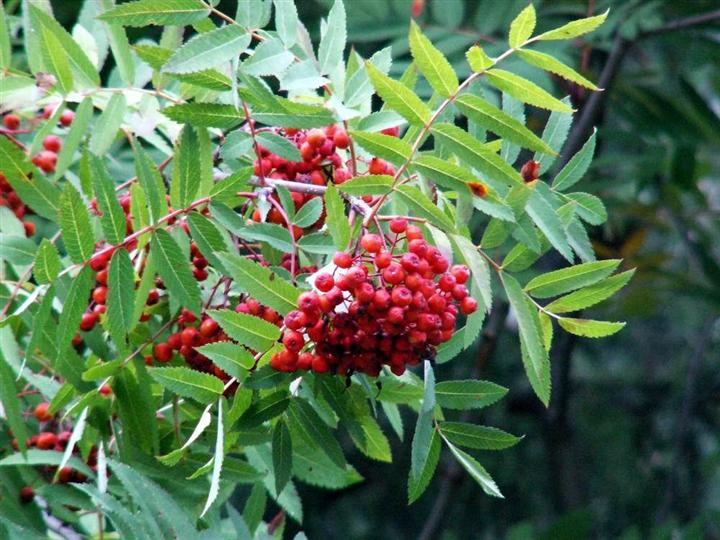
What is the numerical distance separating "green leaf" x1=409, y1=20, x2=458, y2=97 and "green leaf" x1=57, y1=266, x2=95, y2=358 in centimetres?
48

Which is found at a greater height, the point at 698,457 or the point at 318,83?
the point at 318,83

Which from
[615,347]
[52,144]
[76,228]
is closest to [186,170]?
[76,228]

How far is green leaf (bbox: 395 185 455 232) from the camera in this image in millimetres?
1342

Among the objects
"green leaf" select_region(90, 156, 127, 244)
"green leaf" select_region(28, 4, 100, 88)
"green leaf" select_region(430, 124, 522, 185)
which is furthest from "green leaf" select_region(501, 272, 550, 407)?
"green leaf" select_region(28, 4, 100, 88)

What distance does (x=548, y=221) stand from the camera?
4.62 ft

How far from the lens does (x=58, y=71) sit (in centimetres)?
165

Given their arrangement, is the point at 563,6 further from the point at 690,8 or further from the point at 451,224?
the point at 451,224

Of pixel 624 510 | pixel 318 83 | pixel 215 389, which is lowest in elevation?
pixel 624 510

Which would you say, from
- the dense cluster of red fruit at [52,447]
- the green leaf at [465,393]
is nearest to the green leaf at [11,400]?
the dense cluster of red fruit at [52,447]

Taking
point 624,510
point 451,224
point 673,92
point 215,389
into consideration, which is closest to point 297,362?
point 215,389

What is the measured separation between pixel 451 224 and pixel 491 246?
15 cm

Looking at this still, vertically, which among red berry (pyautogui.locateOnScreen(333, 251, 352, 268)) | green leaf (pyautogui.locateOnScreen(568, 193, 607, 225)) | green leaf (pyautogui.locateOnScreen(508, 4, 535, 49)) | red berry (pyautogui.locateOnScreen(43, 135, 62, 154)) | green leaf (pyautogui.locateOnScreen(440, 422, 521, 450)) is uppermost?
green leaf (pyautogui.locateOnScreen(508, 4, 535, 49))

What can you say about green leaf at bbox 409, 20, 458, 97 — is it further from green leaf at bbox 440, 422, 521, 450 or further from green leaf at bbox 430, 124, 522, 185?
green leaf at bbox 440, 422, 521, 450

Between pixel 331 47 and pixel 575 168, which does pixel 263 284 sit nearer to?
pixel 331 47
